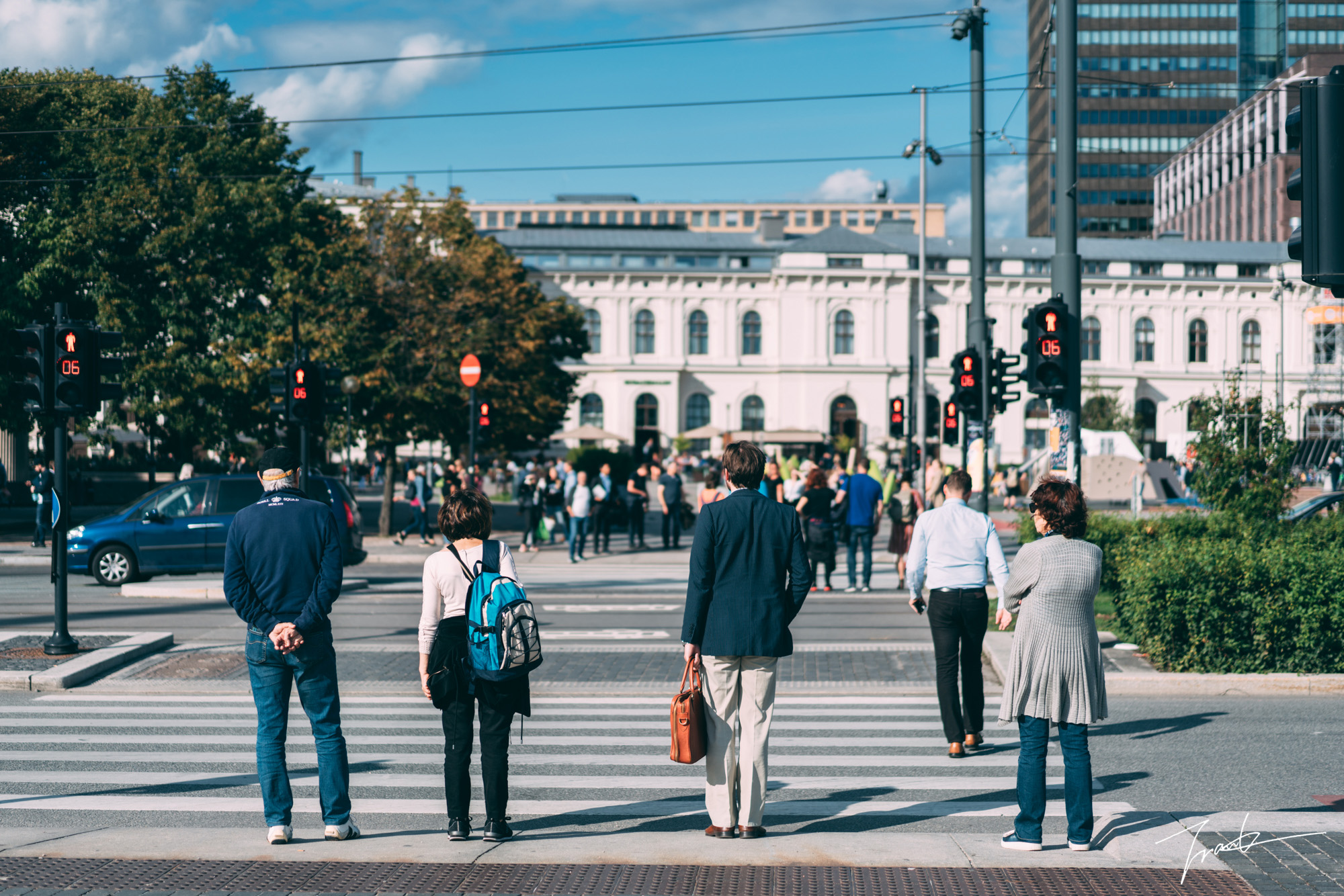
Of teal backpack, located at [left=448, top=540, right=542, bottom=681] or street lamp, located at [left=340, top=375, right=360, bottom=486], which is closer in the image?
teal backpack, located at [left=448, top=540, right=542, bottom=681]

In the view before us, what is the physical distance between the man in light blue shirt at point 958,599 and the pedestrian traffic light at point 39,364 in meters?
8.33

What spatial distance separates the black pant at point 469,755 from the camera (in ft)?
18.7

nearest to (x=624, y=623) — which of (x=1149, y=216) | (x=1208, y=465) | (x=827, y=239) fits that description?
(x=1208, y=465)

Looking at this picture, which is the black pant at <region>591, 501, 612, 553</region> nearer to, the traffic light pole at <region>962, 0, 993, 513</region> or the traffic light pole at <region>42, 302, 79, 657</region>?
the traffic light pole at <region>962, 0, 993, 513</region>

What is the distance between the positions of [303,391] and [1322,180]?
1515 cm

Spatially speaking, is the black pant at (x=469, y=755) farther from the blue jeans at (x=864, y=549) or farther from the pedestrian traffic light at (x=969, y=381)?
the pedestrian traffic light at (x=969, y=381)

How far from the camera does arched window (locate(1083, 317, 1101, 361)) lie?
86750 millimetres

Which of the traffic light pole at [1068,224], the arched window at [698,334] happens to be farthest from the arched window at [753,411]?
the traffic light pole at [1068,224]

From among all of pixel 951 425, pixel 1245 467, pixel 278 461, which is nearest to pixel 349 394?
pixel 951 425

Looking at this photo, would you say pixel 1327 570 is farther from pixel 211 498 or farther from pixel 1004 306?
pixel 1004 306

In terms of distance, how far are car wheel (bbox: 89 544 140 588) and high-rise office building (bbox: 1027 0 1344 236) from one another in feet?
272

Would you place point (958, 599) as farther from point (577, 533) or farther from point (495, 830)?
point (577, 533)

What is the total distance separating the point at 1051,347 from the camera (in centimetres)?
1241

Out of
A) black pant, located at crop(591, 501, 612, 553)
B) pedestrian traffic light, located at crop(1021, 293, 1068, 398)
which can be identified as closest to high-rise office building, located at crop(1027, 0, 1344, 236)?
black pant, located at crop(591, 501, 612, 553)
